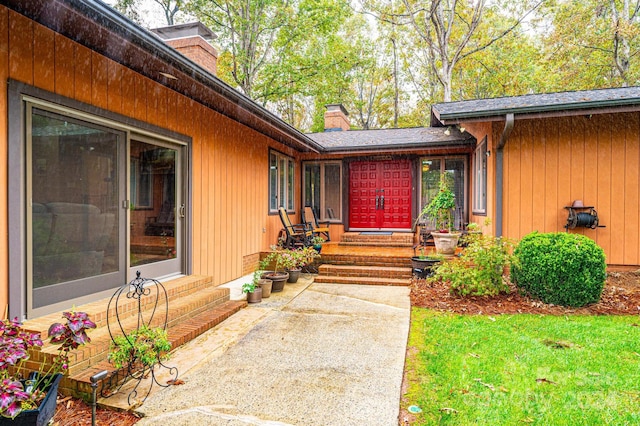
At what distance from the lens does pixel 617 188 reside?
5758 mm

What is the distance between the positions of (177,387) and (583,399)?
9.10 ft

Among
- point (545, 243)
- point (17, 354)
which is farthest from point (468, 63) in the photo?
point (17, 354)

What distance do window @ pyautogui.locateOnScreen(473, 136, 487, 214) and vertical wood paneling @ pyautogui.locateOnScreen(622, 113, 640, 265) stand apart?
6.53 feet

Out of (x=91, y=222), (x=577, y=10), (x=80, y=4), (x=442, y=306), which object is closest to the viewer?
(x=80, y=4)

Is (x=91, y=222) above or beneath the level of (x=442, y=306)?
above

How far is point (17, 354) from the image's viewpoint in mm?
1961

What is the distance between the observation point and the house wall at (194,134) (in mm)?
2787

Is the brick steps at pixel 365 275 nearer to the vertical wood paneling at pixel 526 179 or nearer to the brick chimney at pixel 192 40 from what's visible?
the vertical wood paneling at pixel 526 179

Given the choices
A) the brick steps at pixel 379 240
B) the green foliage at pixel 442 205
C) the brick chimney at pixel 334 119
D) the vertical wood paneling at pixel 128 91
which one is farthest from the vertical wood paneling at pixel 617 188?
the brick chimney at pixel 334 119

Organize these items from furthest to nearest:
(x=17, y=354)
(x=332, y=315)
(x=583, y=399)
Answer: (x=332, y=315) < (x=583, y=399) < (x=17, y=354)

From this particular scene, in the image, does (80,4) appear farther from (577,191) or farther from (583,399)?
(577,191)

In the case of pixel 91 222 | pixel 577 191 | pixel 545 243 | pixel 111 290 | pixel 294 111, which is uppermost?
pixel 294 111

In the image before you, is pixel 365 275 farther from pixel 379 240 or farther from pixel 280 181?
pixel 280 181

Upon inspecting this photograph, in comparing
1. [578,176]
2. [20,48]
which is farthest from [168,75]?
[578,176]
